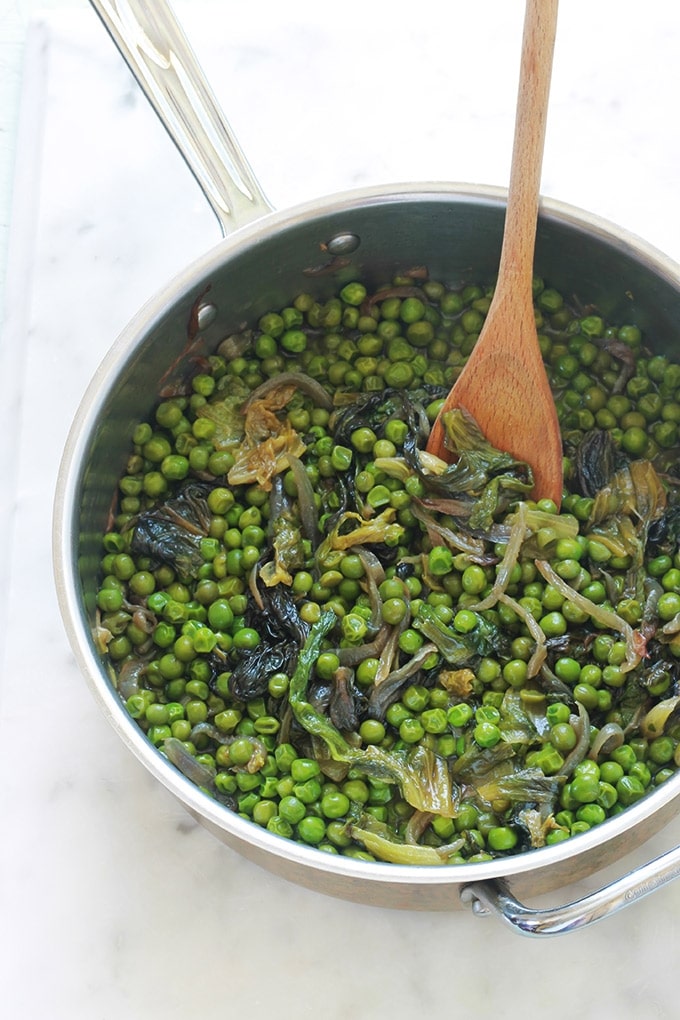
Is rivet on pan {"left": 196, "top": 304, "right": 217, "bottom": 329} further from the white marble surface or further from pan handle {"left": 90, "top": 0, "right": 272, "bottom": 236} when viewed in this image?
the white marble surface

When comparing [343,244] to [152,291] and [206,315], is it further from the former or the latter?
A: [152,291]

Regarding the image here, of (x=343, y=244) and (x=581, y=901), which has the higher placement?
(x=343, y=244)

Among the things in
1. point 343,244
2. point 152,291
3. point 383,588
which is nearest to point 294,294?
point 343,244

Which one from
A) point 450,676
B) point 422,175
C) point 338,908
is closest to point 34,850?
point 338,908

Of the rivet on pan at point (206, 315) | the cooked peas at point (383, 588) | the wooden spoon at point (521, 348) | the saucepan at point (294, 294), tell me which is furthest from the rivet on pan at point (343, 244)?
the wooden spoon at point (521, 348)

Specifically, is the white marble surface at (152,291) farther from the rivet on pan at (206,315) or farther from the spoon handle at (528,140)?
the spoon handle at (528,140)

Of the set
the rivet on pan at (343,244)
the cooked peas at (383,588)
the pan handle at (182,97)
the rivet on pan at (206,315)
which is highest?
the pan handle at (182,97)
